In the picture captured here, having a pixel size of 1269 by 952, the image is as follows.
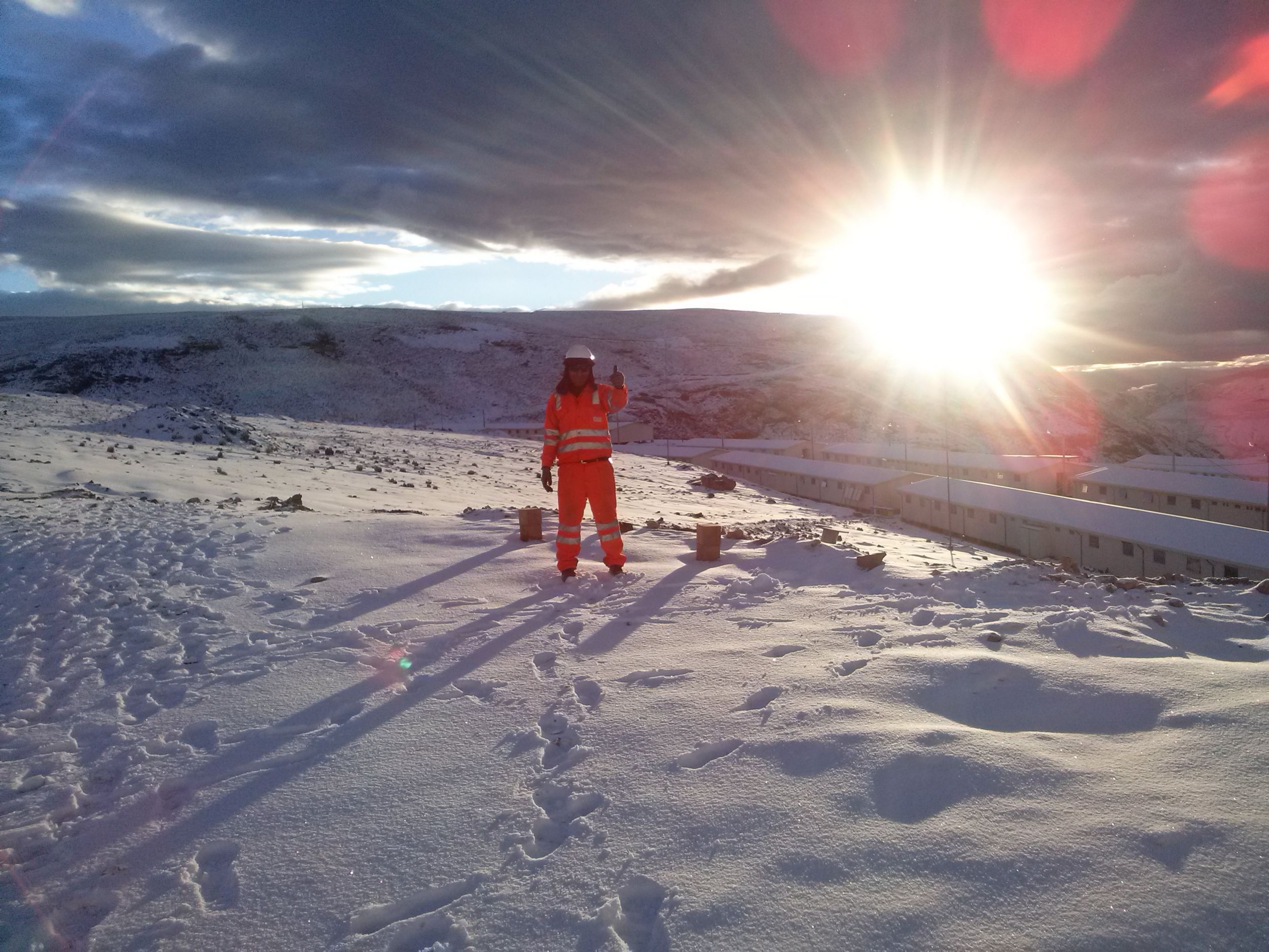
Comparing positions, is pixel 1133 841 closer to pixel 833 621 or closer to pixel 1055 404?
pixel 833 621

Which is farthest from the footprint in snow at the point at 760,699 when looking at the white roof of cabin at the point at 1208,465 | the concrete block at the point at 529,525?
the white roof of cabin at the point at 1208,465

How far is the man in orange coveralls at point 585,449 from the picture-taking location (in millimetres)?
7469

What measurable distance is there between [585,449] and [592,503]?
0.56 m

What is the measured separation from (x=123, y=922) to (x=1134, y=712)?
434 cm

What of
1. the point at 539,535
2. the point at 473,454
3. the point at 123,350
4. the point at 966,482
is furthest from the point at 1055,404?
the point at 123,350

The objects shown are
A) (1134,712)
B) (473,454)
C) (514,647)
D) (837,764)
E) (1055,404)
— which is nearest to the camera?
(837,764)

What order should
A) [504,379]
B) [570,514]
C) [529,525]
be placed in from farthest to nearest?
[504,379]
[529,525]
[570,514]

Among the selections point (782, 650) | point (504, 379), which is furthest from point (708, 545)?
point (504, 379)

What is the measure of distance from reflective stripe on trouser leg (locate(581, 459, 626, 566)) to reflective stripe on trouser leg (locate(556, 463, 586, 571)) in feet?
0.28

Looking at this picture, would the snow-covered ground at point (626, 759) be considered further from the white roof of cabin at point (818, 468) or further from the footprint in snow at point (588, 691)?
the white roof of cabin at point (818, 468)

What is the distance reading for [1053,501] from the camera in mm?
23312

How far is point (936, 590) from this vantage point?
630 cm

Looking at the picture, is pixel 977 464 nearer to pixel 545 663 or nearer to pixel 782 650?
pixel 782 650

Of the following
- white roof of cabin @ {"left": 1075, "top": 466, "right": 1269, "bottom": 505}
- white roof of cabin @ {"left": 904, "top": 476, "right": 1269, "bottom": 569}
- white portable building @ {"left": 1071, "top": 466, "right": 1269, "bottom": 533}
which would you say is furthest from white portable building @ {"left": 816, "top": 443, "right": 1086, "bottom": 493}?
white roof of cabin @ {"left": 904, "top": 476, "right": 1269, "bottom": 569}
